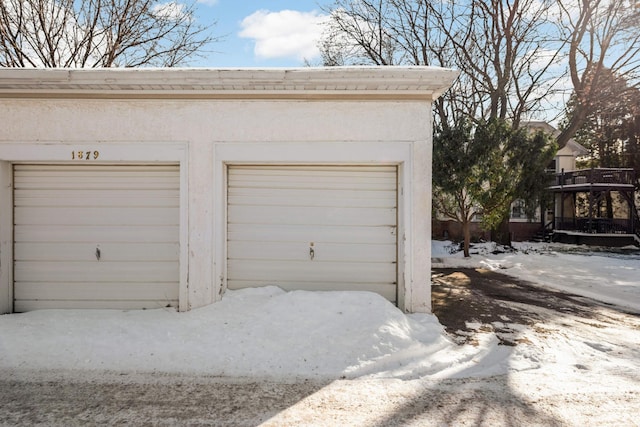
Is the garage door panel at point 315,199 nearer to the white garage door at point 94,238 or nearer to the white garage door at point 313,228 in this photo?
the white garage door at point 313,228

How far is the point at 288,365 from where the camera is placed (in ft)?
13.1

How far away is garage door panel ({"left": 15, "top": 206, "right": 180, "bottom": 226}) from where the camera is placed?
566 cm

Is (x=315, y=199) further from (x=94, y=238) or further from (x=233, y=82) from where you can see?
(x=94, y=238)

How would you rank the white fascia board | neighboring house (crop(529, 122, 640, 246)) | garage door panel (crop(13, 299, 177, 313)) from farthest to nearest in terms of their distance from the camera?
neighboring house (crop(529, 122, 640, 246)) < garage door panel (crop(13, 299, 177, 313)) < the white fascia board

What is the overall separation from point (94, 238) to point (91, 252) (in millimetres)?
218

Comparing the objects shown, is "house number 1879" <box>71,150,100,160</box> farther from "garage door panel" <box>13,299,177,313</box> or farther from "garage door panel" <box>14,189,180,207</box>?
"garage door panel" <box>13,299,177,313</box>

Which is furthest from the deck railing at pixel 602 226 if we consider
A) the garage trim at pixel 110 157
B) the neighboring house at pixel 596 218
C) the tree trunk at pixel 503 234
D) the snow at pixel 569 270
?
the garage trim at pixel 110 157

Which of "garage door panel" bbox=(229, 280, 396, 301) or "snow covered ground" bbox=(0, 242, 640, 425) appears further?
"garage door panel" bbox=(229, 280, 396, 301)

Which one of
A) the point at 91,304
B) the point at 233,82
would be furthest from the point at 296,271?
the point at 91,304

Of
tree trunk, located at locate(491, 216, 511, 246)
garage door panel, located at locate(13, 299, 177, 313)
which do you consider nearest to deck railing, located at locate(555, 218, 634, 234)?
tree trunk, located at locate(491, 216, 511, 246)

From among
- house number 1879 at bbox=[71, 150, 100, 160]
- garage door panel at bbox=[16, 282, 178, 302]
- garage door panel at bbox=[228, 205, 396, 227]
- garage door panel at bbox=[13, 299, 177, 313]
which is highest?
house number 1879 at bbox=[71, 150, 100, 160]

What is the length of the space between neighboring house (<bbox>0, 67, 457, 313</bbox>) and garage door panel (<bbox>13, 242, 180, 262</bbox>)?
19 mm

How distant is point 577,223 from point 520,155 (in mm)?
9674

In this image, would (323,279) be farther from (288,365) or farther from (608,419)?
(608,419)
